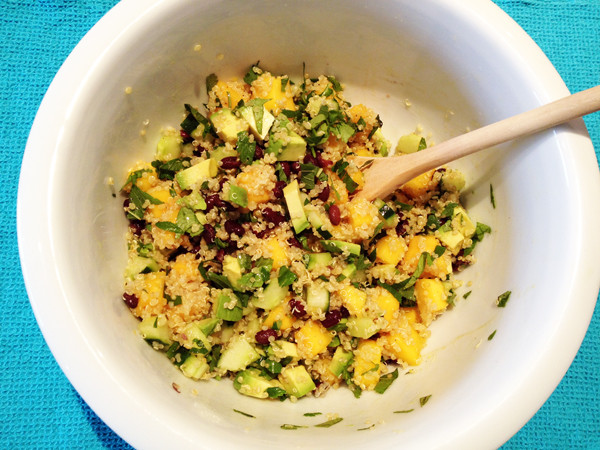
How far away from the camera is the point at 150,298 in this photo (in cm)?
135

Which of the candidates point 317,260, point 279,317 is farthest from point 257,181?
point 279,317

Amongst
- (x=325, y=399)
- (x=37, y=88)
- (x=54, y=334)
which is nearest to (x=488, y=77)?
(x=325, y=399)

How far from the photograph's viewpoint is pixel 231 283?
136 centimetres

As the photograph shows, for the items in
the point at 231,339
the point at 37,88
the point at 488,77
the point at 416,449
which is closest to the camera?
the point at 416,449

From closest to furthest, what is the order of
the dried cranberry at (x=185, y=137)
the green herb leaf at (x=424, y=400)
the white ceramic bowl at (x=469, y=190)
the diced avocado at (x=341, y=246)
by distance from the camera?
the white ceramic bowl at (x=469, y=190) → the green herb leaf at (x=424, y=400) → the diced avocado at (x=341, y=246) → the dried cranberry at (x=185, y=137)

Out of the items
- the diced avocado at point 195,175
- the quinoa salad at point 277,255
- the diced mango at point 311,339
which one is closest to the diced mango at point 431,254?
the quinoa salad at point 277,255

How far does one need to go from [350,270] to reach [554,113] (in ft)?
2.12

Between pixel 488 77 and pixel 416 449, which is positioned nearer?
pixel 416 449

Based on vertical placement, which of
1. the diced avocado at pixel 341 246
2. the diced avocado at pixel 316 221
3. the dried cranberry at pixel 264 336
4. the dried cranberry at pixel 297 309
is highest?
the diced avocado at pixel 316 221

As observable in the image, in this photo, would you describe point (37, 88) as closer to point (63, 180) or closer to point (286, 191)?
point (63, 180)

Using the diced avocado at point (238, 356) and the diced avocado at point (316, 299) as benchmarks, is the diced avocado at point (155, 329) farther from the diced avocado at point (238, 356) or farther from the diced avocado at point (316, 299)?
the diced avocado at point (316, 299)

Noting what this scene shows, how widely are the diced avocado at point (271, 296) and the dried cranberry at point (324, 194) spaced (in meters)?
0.26

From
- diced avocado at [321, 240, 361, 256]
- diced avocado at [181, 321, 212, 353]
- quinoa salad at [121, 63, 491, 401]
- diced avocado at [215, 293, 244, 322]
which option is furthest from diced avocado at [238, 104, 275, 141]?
diced avocado at [181, 321, 212, 353]

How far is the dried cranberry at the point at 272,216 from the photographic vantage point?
1.36 m
